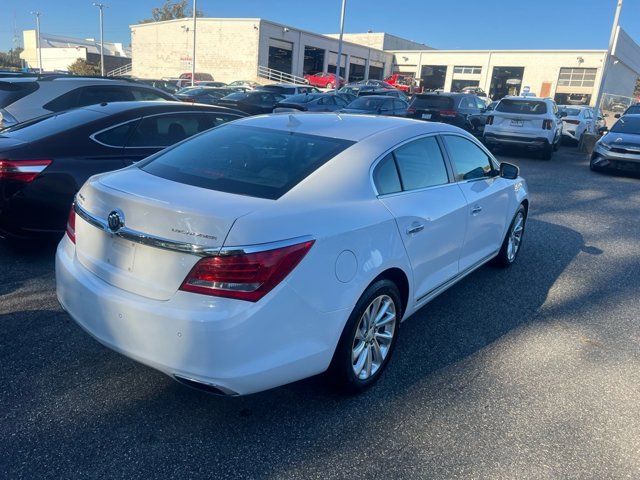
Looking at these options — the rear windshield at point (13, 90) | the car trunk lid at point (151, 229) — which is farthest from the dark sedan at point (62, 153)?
the rear windshield at point (13, 90)

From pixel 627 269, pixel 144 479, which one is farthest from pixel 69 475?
pixel 627 269

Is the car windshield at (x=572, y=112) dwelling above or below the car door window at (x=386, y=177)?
above

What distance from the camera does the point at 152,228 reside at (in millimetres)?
2514

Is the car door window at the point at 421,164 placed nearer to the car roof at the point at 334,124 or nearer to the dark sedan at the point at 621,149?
the car roof at the point at 334,124

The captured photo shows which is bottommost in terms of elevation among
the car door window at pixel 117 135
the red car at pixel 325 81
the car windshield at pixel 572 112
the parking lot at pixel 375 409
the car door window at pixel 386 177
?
the parking lot at pixel 375 409

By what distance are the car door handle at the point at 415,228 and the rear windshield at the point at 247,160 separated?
0.65m

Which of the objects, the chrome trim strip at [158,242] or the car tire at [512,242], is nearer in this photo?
the chrome trim strip at [158,242]

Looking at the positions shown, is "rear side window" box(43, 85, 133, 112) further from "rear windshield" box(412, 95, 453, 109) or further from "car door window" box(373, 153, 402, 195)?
"rear windshield" box(412, 95, 453, 109)

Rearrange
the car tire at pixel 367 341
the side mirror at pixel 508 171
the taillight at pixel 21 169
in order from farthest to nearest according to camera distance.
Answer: the side mirror at pixel 508 171
the taillight at pixel 21 169
the car tire at pixel 367 341

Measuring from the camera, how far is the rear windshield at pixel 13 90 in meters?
7.29

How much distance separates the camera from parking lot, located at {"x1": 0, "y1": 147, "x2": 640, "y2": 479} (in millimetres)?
2594

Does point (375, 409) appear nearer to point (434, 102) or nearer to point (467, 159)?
point (467, 159)

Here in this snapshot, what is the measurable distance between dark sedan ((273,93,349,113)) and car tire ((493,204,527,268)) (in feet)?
39.2

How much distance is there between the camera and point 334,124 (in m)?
3.74
